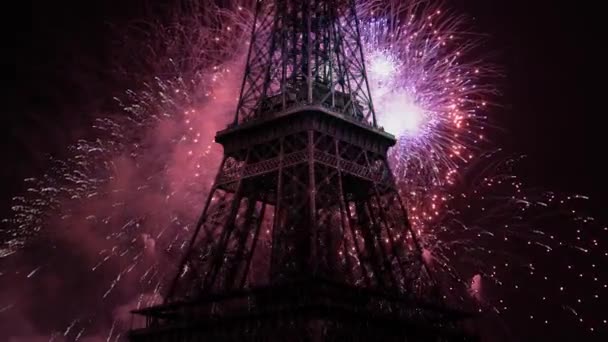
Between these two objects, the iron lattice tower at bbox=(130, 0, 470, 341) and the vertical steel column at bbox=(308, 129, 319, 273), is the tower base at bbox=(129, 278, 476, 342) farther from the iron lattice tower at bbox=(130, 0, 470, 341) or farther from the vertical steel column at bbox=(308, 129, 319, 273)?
the vertical steel column at bbox=(308, 129, 319, 273)

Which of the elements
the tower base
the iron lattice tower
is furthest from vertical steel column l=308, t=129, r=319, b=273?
the tower base

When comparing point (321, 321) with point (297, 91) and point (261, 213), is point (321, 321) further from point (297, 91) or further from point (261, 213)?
point (297, 91)

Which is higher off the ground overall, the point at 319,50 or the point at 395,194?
the point at 319,50

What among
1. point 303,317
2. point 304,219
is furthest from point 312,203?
point 303,317

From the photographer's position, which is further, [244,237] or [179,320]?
[244,237]

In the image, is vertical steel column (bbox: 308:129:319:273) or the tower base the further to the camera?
vertical steel column (bbox: 308:129:319:273)

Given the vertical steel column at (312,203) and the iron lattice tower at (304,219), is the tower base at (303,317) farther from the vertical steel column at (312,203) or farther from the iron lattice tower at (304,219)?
the vertical steel column at (312,203)

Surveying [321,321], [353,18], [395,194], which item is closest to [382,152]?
[395,194]

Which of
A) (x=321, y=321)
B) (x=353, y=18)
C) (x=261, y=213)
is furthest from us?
(x=353, y=18)
